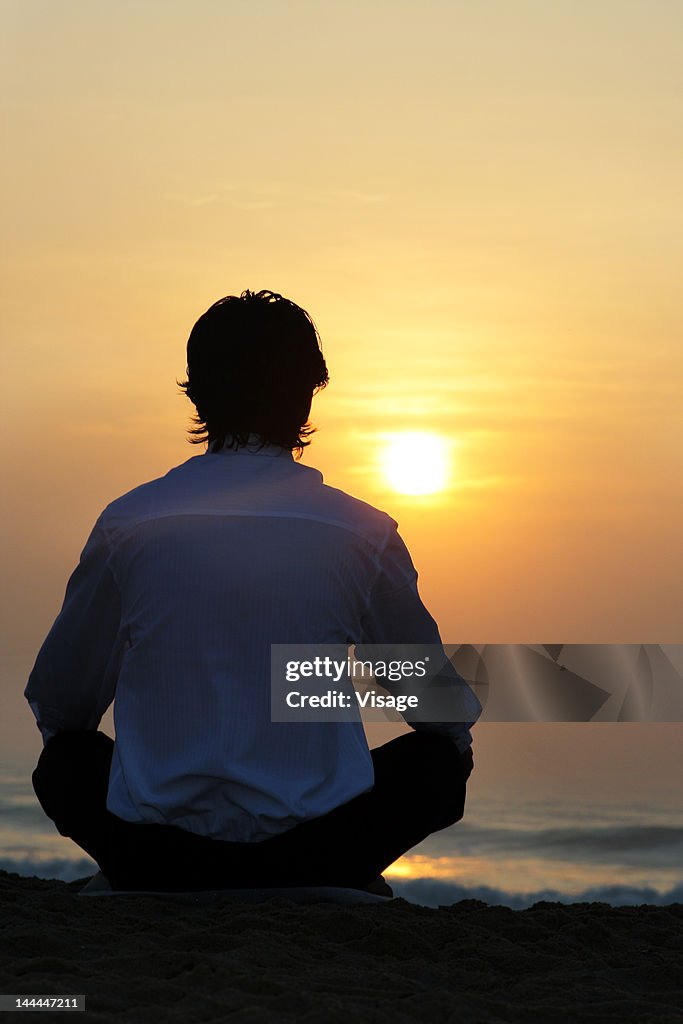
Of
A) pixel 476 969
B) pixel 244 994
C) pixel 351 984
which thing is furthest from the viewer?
pixel 476 969

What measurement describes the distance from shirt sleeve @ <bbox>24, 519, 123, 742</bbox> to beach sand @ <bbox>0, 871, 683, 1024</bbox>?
47 cm

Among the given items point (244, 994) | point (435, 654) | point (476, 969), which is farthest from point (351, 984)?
point (435, 654)

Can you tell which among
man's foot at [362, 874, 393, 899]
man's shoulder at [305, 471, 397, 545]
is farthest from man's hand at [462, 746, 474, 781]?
man's shoulder at [305, 471, 397, 545]

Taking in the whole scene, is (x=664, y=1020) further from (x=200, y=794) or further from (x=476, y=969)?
(x=200, y=794)

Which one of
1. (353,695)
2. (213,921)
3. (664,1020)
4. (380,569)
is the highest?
(380,569)

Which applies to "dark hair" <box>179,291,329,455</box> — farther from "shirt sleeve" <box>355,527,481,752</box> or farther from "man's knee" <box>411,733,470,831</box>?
"man's knee" <box>411,733,470,831</box>

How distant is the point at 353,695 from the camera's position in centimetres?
302

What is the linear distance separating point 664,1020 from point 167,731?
1.22 metres

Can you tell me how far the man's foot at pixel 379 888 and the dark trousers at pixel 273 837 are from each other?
3cm

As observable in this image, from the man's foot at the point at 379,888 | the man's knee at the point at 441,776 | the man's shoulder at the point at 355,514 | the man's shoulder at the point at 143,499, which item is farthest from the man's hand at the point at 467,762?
the man's shoulder at the point at 143,499

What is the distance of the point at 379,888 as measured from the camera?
3.32 meters

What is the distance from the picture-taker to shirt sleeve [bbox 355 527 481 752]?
3.14m

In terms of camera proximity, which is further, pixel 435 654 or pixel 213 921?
pixel 435 654

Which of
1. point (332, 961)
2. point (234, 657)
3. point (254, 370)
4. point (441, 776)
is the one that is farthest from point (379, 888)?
point (254, 370)
